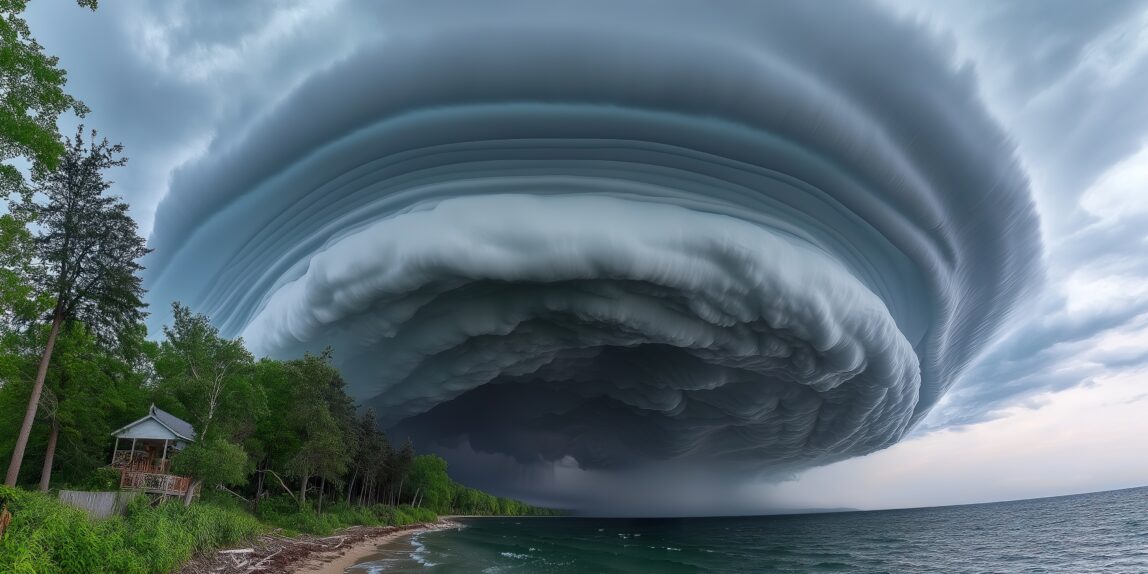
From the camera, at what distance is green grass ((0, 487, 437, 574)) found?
800 cm

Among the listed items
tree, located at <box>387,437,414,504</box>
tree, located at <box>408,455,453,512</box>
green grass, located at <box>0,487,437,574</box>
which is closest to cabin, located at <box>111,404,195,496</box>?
green grass, located at <box>0,487,437,574</box>

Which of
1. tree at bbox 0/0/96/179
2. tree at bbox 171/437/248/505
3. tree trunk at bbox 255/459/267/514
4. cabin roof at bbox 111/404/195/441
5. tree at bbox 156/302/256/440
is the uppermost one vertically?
tree at bbox 0/0/96/179

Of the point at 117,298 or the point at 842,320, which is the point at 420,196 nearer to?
the point at 117,298

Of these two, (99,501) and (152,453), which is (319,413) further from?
(99,501)

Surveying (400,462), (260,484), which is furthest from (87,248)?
(400,462)

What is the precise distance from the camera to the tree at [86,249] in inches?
578

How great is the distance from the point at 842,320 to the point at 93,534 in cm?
2310

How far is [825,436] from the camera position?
136 feet

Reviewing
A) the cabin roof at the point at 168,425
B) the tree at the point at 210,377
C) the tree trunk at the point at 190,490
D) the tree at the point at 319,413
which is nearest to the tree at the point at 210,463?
the tree trunk at the point at 190,490

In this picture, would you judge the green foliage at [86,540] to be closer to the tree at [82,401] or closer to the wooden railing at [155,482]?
the wooden railing at [155,482]

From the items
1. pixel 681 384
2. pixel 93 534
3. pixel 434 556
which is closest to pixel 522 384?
pixel 681 384

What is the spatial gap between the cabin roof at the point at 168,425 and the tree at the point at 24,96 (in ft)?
37.1

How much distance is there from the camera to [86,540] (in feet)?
29.5

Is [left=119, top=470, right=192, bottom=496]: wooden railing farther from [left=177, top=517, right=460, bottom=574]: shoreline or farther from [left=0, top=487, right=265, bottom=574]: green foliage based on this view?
[left=0, top=487, right=265, bottom=574]: green foliage
